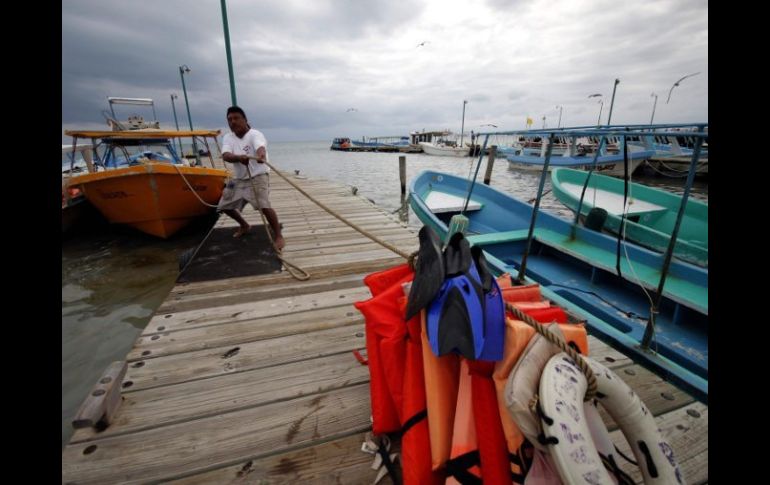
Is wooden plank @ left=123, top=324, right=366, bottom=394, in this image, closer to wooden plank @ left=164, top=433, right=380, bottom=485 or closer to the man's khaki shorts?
wooden plank @ left=164, top=433, right=380, bottom=485

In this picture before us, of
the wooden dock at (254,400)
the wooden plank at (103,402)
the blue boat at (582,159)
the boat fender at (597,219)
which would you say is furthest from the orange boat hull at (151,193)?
the blue boat at (582,159)

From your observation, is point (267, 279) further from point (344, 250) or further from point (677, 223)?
point (677, 223)

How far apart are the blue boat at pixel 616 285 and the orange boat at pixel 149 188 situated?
5082mm

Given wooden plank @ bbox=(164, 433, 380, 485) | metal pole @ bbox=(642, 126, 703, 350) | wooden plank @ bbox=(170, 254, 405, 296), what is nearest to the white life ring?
wooden plank @ bbox=(164, 433, 380, 485)

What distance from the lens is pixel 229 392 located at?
6.14 feet

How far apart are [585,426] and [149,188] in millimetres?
8164

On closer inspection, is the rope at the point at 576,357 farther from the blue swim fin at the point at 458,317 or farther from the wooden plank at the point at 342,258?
the wooden plank at the point at 342,258

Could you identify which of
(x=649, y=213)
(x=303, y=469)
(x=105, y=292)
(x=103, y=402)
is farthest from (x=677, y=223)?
(x=105, y=292)

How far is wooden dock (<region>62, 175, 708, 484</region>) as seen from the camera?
4.70 feet

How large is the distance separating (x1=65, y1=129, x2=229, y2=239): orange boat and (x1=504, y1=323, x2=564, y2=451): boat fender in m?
6.38

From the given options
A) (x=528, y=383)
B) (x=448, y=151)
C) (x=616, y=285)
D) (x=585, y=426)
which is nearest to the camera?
(x=585, y=426)

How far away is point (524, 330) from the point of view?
3.67 ft
